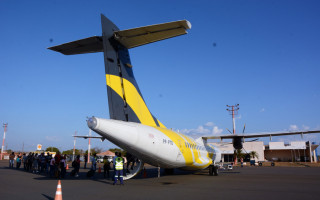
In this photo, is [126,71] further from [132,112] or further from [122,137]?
[122,137]

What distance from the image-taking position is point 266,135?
16.9 metres

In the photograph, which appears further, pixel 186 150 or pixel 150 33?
pixel 186 150

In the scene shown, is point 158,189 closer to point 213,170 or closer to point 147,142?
point 147,142

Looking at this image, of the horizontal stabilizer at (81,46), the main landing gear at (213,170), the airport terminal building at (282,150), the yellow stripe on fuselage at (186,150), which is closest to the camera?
the horizontal stabilizer at (81,46)

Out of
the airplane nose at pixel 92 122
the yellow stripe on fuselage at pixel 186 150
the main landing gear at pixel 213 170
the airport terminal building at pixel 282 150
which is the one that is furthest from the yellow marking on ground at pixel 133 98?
the airport terminal building at pixel 282 150

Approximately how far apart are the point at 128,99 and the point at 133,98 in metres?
0.38

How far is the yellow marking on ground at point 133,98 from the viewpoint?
380 inches

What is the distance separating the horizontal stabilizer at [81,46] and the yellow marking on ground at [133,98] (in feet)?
5.12

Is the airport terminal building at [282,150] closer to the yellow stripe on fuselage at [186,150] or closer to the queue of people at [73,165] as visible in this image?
the yellow stripe on fuselage at [186,150]

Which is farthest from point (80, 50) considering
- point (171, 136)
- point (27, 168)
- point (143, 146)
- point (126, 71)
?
point (27, 168)

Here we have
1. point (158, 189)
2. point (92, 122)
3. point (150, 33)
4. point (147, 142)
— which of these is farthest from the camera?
point (147, 142)

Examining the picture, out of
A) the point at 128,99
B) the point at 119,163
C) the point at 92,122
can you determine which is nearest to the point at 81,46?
the point at 128,99

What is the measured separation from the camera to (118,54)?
10086 mm

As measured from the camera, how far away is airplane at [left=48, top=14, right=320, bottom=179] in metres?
8.19
